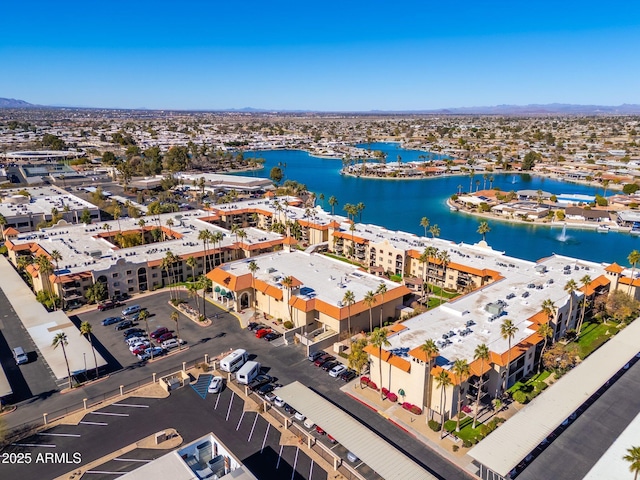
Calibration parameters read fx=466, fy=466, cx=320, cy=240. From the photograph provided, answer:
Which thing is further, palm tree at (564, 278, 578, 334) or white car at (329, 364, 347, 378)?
palm tree at (564, 278, 578, 334)

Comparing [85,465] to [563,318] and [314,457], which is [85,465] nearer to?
[314,457]

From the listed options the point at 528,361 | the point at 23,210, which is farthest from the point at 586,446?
the point at 23,210

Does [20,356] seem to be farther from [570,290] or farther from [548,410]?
[570,290]

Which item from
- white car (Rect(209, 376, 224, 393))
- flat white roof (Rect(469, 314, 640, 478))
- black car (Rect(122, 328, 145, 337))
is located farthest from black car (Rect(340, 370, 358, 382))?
black car (Rect(122, 328, 145, 337))

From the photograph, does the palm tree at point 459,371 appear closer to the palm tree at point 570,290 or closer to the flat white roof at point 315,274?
the flat white roof at point 315,274

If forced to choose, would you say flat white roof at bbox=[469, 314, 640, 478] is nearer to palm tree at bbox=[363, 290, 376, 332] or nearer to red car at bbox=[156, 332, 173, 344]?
palm tree at bbox=[363, 290, 376, 332]

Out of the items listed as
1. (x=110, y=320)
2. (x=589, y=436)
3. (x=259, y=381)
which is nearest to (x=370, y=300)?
(x=259, y=381)
